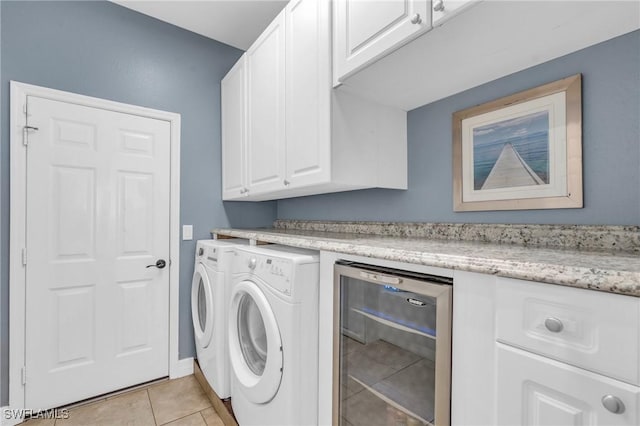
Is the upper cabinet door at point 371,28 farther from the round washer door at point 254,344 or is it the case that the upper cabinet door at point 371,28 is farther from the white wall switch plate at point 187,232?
the white wall switch plate at point 187,232

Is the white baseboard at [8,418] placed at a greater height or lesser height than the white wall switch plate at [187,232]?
lesser

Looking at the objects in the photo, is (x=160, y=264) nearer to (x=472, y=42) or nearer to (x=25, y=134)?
(x=25, y=134)

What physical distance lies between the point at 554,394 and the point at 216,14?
2699 millimetres

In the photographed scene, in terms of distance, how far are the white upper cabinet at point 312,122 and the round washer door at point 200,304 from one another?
72 cm

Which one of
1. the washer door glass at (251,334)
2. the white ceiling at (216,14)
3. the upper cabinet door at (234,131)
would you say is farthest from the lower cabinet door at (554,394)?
the white ceiling at (216,14)

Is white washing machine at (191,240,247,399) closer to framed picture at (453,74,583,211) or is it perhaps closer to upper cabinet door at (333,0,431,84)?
upper cabinet door at (333,0,431,84)

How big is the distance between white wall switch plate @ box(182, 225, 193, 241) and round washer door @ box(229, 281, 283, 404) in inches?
37.9

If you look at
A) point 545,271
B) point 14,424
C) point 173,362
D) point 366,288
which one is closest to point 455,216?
point 366,288

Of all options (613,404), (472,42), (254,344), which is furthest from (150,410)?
(472,42)

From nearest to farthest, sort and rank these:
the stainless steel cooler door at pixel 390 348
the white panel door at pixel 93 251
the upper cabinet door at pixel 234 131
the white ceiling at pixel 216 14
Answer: the stainless steel cooler door at pixel 390 348
the white panel door at pixel 93 251
the white ceiling at pixel 216 14
the upper cabinet door at pixel 234 131

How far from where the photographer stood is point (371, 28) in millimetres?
1138

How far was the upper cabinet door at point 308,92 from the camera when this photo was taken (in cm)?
138

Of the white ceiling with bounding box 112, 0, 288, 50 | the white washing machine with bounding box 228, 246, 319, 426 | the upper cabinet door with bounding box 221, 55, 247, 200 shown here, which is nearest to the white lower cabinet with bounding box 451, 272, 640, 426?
the white washing machine with bounding box 228, 246, 319, 426

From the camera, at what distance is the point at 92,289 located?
194 cm
